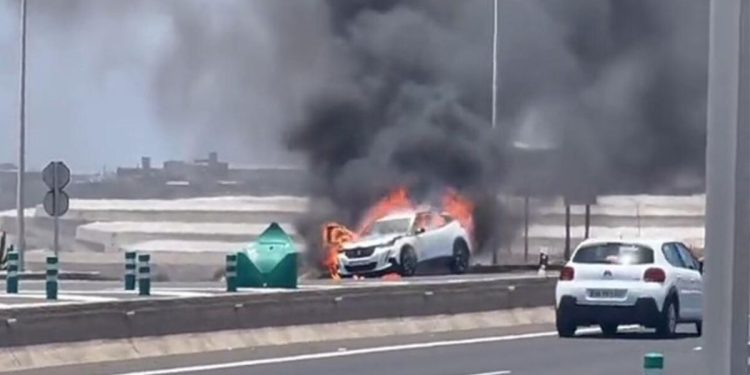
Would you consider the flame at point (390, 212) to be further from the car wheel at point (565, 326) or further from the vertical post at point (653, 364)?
the vertical post at point (653, 364)

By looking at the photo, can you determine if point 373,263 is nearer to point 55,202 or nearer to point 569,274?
point 55,202

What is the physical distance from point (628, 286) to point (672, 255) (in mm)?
1085

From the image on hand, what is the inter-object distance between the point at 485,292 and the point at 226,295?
6.53 m

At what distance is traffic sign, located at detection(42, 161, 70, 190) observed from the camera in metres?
38.3

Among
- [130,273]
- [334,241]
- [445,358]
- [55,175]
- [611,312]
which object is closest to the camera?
[445,358]

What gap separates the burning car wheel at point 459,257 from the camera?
45.2m

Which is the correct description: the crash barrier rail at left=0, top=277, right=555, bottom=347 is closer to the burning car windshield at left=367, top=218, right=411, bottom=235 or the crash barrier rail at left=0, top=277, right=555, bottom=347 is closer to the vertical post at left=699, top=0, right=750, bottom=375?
the burning car windshield at left=367, top=218, right=411, bottom=235

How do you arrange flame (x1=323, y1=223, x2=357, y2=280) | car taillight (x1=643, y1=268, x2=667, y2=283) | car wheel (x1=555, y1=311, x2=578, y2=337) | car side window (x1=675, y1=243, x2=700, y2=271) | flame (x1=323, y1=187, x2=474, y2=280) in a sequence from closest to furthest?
car taillight (x1=643, y1=268, x2=667, y2=283) → car wheel (x1=555, y1=311, x2=578, y2=337) → car side window (x1=675, y1=243, x2=700, y2=271) → flame (x1=323, y1=223, x2=357, y2=280) → flame (x1=323, y1=187, x2=474, y2=280)

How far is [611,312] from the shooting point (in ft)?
86.2

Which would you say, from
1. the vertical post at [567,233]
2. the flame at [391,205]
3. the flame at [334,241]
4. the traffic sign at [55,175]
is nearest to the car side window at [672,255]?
the traffic sign at [55,175]

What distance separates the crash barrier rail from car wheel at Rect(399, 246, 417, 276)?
1123cm

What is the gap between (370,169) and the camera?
187ft

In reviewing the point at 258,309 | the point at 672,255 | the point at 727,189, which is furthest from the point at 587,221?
the point at 727,189

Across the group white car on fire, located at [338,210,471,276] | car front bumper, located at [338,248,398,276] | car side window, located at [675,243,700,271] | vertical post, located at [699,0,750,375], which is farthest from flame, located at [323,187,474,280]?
vertical post, located at [699,0,750,375]
